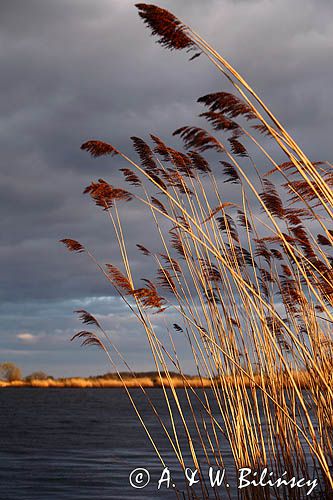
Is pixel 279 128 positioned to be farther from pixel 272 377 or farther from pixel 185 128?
pixel 272 377

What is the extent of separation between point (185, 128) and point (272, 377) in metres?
1.81

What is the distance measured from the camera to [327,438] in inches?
183

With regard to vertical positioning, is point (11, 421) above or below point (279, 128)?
above

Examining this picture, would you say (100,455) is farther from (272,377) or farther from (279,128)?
(279,128)

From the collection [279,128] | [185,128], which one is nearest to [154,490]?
[185,128]

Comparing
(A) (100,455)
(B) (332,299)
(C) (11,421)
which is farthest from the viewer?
(C) (11,421)

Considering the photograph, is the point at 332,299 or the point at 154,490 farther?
the point at 154,490

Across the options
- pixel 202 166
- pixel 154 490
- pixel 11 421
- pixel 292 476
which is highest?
pixel 11 421

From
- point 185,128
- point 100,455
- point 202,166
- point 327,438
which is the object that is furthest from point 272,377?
point 100,455

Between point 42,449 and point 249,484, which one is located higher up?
point 42,449

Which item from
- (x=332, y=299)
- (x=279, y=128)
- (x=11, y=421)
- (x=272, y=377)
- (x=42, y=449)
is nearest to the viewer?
(x=279, y=128)

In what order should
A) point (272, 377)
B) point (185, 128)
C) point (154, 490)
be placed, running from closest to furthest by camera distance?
point (185, 128), point (272, 377), point (154, 490)

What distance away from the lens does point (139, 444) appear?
13.8 m

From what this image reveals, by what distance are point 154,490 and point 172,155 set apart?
4.69 m
